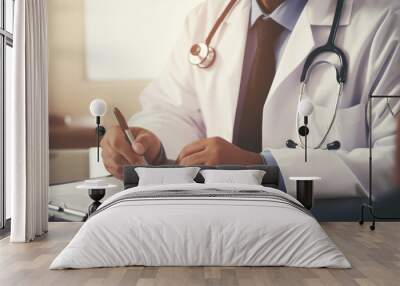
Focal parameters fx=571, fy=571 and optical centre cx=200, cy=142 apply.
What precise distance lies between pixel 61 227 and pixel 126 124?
145 centimetres

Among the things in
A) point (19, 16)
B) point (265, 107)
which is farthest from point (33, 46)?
point (265, 107)

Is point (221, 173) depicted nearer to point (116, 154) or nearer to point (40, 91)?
point (116, 154)

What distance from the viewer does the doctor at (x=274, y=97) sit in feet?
22.5

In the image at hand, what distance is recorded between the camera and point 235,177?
6273 mm

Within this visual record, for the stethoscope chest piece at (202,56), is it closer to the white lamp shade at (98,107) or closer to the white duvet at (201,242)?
the white lamp shade at (98,107)

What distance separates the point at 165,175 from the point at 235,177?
2.56 ft

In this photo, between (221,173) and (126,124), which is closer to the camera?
(221,173)

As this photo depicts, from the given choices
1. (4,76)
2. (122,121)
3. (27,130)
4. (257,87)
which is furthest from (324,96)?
(4,76)

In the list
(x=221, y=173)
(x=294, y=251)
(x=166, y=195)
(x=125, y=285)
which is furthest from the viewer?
(x=221, y=173)

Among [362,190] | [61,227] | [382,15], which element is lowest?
[61,227]

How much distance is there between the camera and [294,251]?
13.8ft

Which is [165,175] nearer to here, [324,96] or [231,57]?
[231,57]

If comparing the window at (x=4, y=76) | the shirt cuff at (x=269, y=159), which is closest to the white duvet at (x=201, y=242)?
the window at (x=4, y=76)

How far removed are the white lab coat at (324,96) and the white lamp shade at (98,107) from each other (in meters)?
0.82
